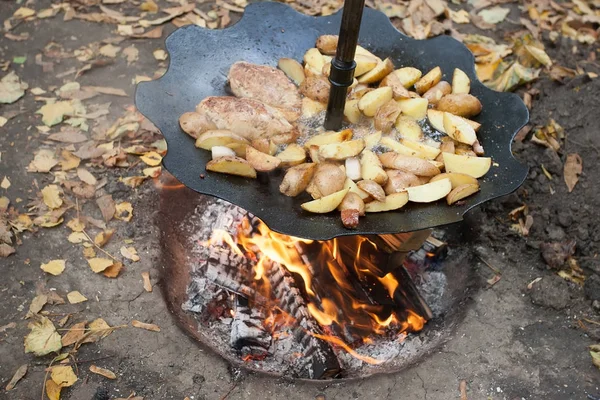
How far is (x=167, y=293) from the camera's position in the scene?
2.85 m

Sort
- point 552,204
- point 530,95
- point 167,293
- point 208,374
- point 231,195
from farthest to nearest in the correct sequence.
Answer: point 530,95, point 552,204, point 167,293, point 208,374, point 231,195

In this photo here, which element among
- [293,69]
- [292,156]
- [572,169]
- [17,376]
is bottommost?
[17,376]

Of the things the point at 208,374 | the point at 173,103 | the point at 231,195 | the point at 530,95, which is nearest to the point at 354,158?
the point at 231,195

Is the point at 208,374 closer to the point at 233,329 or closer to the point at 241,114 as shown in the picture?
the point at 233,329

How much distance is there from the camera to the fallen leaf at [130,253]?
2.91m

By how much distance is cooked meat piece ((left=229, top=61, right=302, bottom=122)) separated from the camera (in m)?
2.75

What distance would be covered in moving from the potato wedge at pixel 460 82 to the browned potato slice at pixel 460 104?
4.3 inches

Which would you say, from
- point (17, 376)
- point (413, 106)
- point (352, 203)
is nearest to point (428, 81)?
point (413, 106)

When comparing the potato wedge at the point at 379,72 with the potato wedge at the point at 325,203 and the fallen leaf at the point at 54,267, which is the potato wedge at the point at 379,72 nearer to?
the potato wedge at the point at 325,203

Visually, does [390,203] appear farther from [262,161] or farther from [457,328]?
[457,328]

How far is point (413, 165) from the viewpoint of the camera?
2463 mm

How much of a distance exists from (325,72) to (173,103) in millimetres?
796

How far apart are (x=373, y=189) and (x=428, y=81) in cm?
87

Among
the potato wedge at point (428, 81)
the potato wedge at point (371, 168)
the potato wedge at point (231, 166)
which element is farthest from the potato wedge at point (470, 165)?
the potato wedge at point (231, 166)
